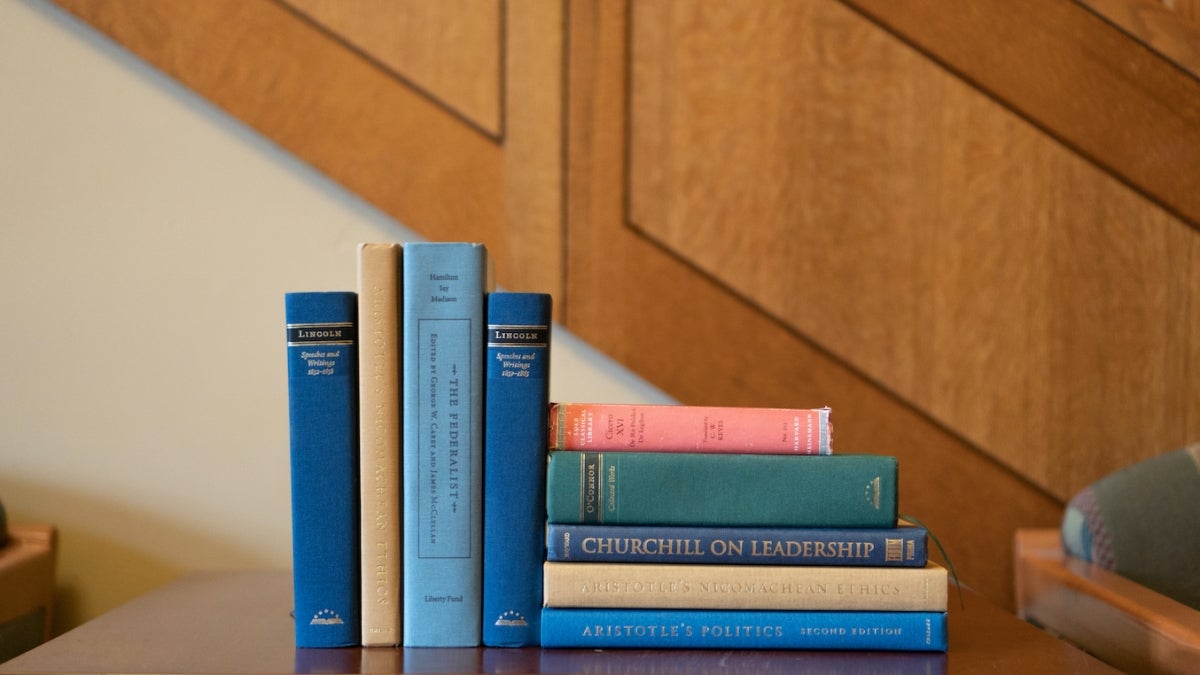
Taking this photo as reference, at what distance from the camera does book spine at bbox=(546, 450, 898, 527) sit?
750 mm

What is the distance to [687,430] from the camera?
0.79 meters

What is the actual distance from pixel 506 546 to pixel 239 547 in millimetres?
593

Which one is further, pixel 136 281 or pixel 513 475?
pixel 136 281

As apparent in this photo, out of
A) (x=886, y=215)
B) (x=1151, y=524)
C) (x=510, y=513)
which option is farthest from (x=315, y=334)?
(x=1151, y=524)

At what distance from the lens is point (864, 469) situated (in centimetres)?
75

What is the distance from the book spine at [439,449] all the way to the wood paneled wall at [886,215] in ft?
1.39

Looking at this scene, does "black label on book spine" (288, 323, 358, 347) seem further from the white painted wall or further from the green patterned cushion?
the green patterned cushion

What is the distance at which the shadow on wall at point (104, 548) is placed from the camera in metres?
1.18

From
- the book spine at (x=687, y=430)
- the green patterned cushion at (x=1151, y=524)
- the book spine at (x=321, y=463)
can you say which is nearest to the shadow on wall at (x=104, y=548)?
the book spine at (x=321, y=463)

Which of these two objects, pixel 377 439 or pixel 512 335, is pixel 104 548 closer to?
pixel 377 439

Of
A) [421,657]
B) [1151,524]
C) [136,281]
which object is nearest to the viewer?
Answer: [421,657]

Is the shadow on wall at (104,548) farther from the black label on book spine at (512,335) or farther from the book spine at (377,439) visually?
the black label on book spine at (512,335)

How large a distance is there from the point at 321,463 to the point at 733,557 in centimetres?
34

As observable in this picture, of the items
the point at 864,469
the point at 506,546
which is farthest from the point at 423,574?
the point at 864,469
